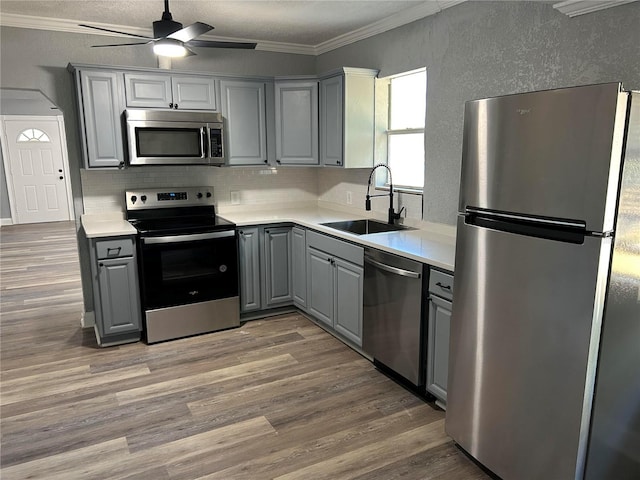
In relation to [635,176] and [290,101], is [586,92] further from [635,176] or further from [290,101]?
[290,101]

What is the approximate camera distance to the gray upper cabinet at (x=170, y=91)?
3779mm

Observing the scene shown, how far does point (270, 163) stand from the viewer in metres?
4.40

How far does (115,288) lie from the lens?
11.8 feet

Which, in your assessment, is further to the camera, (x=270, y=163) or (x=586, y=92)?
(x=270, y=163)

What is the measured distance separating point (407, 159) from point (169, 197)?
6.85 feet

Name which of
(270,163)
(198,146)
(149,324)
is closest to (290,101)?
(270,163)

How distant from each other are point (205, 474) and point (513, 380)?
57.8 inches

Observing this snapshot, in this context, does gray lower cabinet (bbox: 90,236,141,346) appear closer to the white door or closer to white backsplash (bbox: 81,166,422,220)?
white backsplash (bbox: 81,166,422,220)

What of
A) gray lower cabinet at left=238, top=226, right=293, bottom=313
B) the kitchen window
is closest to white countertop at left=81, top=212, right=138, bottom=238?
gray lower cabinet at left=238, top=226, right=293, bottom=313

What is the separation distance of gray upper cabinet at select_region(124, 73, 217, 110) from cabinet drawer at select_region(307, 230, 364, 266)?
1436 mm

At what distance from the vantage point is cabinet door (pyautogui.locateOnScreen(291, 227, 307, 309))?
4.04 meters

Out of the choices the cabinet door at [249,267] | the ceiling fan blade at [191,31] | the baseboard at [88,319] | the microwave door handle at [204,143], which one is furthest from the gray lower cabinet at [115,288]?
the ceiling fan blade at [191,31]

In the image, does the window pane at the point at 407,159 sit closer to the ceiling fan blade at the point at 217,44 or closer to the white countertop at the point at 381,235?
the white countertop at the point at 381,235

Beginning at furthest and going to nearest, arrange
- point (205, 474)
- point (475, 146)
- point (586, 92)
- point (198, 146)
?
1. point (198, 146)
2. point (205, 474)
3. point (475, 146)
4. point (586, 92)
